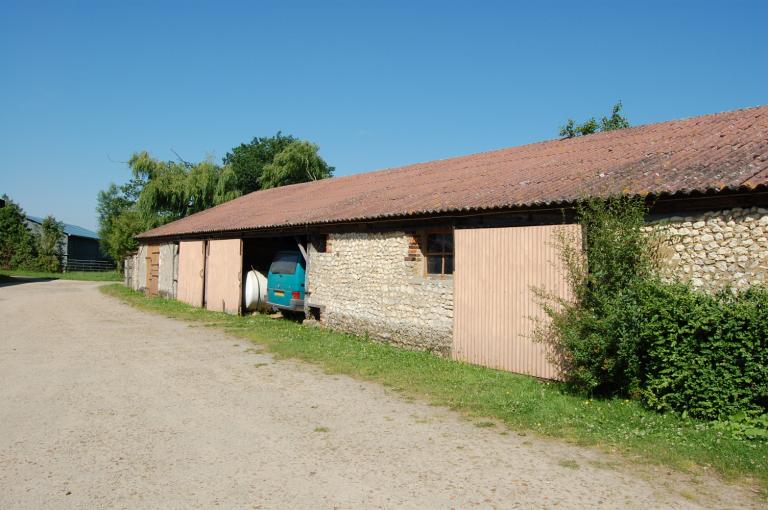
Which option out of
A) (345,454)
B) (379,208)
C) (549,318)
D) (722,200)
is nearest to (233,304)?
(379,208)

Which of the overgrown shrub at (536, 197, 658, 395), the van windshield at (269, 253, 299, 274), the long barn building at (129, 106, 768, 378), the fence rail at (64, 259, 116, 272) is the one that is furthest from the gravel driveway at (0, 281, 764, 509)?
the fence rail at (64, 259, 116, 272)

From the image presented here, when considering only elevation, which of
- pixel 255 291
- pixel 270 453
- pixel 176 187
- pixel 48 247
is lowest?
pixel 270 453

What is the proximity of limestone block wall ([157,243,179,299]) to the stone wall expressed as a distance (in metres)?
19.6

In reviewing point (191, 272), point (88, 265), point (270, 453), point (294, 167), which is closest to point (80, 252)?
point (88, 265)

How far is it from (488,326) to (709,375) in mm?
3749

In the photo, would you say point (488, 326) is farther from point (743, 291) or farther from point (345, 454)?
point (345, 454)

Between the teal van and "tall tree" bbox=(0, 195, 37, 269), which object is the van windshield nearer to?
the teal van

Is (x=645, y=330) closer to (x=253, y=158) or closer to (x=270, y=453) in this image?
(x=270, y=453)

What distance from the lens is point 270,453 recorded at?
5184 millimetres

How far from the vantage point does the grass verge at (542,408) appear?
16.8 feet

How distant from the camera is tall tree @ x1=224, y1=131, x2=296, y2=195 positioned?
42688 millimetres

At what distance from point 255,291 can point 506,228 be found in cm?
1029

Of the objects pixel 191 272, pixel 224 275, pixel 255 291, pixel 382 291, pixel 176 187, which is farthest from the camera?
pixel 176 187

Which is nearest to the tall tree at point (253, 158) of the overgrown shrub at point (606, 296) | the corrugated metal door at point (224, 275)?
the corrugated metal door at point (224, 275)
